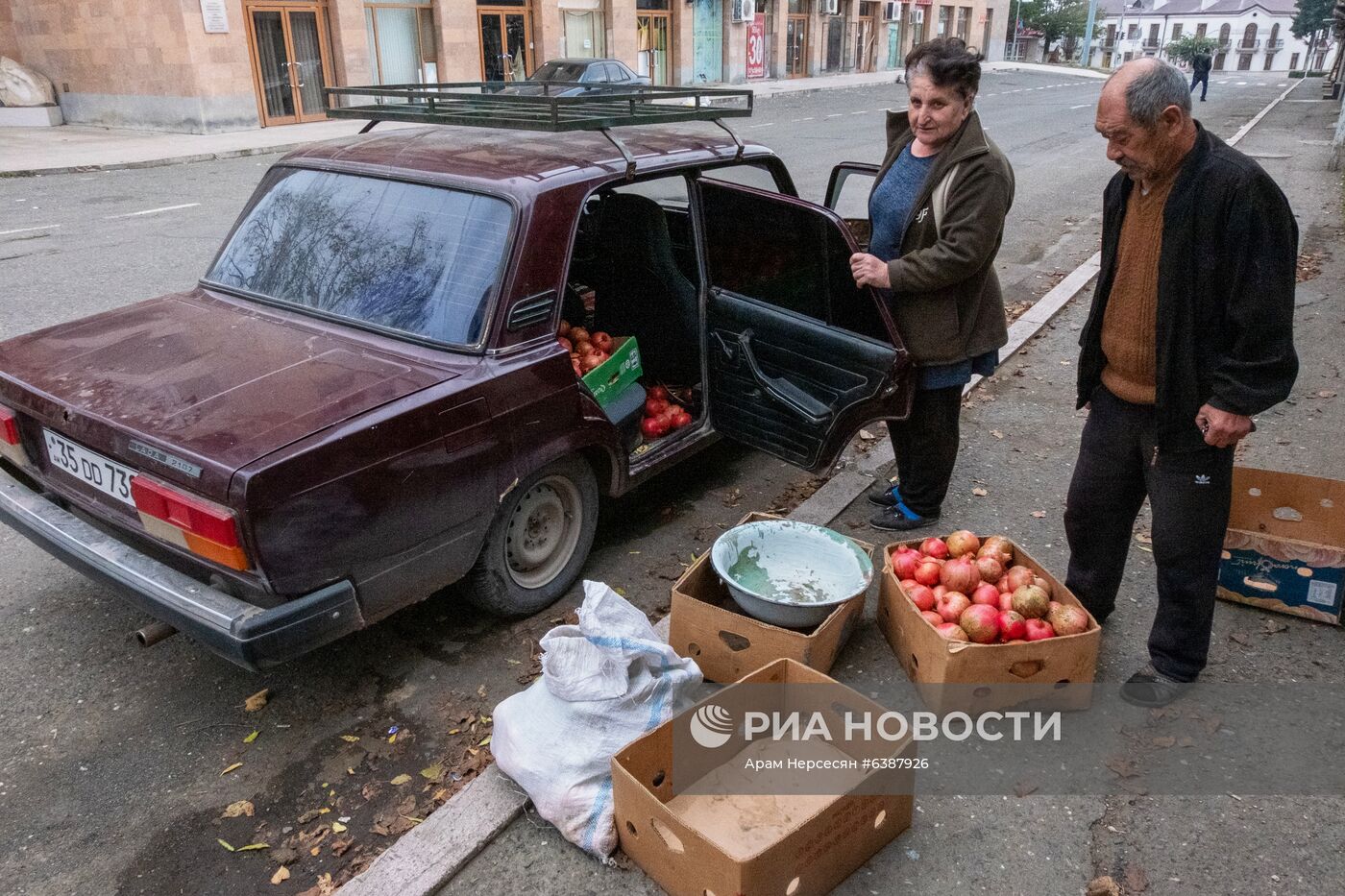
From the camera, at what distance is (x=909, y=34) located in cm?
4866

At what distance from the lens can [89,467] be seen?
9.85ft

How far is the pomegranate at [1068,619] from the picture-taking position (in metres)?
3.14

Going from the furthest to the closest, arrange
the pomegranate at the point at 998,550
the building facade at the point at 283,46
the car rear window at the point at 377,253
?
the building facade at the point at 283,46, the pomegranate at the point at 998,550, the car rear window at the point at 377,253

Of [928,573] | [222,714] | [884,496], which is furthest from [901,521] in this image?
[222,714]

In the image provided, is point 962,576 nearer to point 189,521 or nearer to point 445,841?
point 445,841

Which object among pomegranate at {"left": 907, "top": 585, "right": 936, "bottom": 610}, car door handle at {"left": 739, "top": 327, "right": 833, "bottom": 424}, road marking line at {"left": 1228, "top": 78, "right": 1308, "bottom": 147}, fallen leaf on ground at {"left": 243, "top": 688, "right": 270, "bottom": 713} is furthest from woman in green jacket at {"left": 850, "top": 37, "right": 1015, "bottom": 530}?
road marking line at {"left": 1228, "top": 78, "right": 1308, "bottom": 147}

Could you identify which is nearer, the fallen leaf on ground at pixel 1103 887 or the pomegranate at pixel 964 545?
the fallen leaf on ground at pixel 1103 887

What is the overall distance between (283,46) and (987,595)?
22369mm

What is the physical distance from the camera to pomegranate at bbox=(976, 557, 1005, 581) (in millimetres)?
3422

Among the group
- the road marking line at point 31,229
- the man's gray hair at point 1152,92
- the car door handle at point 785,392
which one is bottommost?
the road marking line at point 31,229

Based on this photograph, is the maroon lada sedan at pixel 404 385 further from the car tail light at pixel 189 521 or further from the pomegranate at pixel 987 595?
the pomegranate at pixel 987 595

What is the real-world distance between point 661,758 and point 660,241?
2.83m

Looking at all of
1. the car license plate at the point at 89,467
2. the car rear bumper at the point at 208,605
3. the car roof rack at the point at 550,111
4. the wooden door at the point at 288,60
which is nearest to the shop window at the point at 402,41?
the wooden door at the point at 288,60

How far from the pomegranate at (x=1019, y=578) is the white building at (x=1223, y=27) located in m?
126
